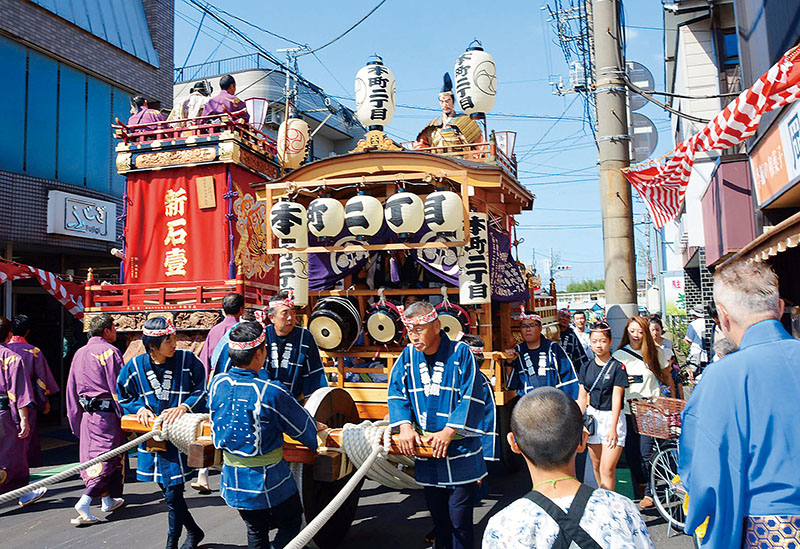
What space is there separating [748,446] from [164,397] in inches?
161

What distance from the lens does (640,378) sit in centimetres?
543

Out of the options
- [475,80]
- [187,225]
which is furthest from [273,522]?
[187,225]

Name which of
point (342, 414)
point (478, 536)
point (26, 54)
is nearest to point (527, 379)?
point (478, 536)

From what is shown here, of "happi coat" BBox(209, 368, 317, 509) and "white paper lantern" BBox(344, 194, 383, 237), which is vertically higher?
"white paper lantern" BBox(344, 194, 383, 237)

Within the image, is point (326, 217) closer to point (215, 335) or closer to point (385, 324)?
point (385, 324)

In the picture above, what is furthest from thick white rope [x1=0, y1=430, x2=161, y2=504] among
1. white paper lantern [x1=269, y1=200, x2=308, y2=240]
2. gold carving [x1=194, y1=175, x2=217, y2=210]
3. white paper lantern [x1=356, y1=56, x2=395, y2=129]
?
gold carving [x1=194, y1=175, x2=217, y2=210]

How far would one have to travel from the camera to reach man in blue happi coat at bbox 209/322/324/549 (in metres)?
Answer: 3.38

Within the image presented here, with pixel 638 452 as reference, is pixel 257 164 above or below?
above

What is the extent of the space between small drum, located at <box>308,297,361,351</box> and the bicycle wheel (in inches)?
127

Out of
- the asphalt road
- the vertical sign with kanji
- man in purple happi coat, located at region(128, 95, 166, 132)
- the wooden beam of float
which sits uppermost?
man in purple happi coat, located at region(128, 95, 166, 132)

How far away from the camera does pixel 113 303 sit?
10.2 m

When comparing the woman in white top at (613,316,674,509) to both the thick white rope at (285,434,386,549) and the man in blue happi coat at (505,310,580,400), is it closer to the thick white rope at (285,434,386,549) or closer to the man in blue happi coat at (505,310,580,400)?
the man in blue happi coat at (505,310,580,400)

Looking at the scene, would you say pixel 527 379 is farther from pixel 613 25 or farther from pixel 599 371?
pixel 613 25

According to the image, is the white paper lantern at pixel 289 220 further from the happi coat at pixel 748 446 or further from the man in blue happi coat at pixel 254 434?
the happi coat at pixel 748 446
